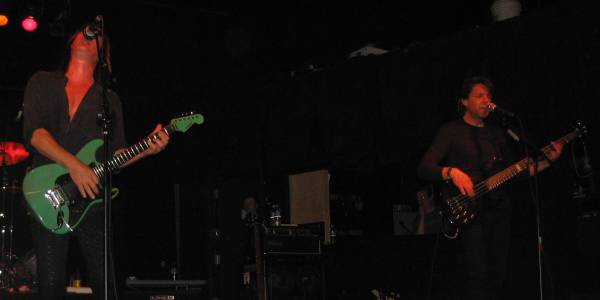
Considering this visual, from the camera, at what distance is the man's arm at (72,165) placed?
12.1 ft

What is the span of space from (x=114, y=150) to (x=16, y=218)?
6.33 metres

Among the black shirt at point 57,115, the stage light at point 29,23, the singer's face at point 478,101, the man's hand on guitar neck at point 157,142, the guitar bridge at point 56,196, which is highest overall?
the stage light at point 29,23

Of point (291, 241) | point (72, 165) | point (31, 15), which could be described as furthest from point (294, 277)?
point (31, 15)

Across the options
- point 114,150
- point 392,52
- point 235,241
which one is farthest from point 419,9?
point 114,150

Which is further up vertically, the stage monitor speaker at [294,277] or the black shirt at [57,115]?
the black shirt at [57,115]

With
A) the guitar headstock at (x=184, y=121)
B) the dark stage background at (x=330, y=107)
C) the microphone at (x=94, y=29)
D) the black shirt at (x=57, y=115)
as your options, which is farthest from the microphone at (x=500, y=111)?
the microphone at (x=94, y=29)

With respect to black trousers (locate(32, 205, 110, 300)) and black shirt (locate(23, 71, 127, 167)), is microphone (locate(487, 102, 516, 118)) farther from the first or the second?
black trousers (locate(32, 205, 110, 300))

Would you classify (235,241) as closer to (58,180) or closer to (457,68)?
(457,68)

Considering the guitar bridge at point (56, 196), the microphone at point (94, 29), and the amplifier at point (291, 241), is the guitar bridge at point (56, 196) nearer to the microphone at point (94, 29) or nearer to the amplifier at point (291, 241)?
the microphone at point (94, 29)

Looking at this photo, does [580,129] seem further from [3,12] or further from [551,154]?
[3,12]

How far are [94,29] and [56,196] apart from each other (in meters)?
0.86

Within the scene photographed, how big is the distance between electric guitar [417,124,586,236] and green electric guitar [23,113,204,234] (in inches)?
89.8

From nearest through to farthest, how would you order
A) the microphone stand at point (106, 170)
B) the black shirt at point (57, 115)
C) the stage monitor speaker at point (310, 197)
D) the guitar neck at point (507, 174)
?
the microphone stand at point (106, 170)
the black shirt at point (57, 115)
the guitar neck at point (507, 174)
the stage monitor speaker at point (310, 197)

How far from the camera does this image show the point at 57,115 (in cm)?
387
